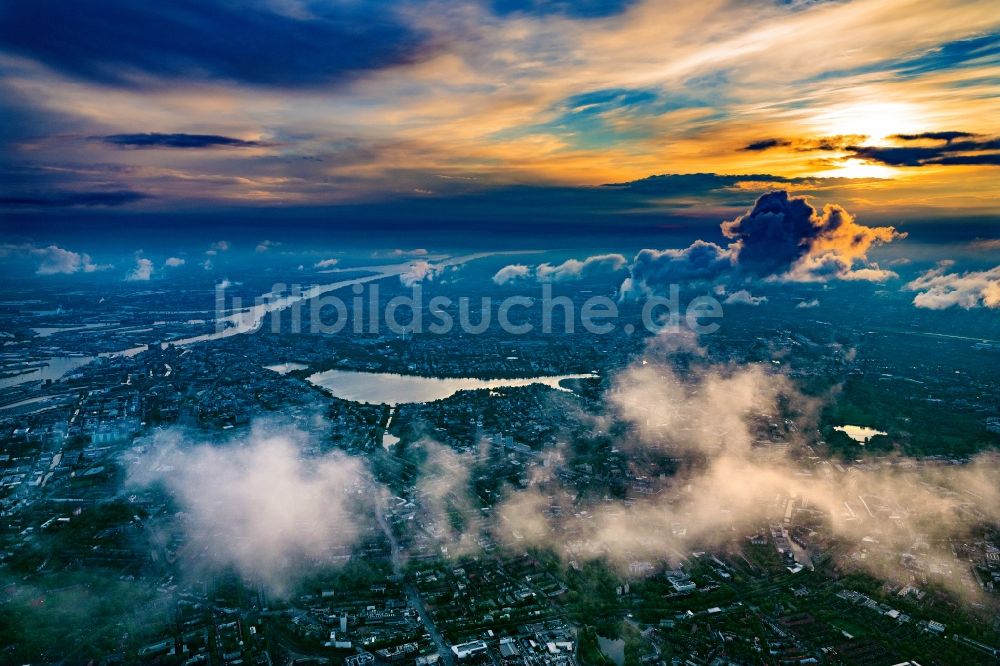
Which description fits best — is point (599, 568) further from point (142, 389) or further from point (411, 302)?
point (411, 302)

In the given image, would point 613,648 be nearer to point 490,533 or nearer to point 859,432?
point 490,533

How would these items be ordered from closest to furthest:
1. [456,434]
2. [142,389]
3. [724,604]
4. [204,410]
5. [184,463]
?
[724,604] → [184,463] → [456,434] → [204,410] → [142,389]

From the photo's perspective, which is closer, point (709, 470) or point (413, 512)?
point (413, 512)

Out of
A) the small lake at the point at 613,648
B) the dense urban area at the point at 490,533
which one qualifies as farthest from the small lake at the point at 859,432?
the small lake at the point at 613,648

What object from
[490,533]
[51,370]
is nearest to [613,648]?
[490,533]

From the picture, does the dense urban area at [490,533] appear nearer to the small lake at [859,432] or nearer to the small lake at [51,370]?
the small lake at [859,432]

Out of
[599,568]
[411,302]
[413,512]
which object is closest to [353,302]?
[411,302]

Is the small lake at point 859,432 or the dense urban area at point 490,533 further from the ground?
the dense urban area at point 490,533
